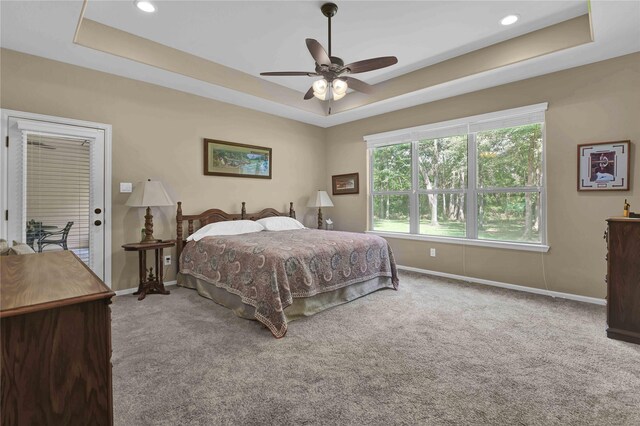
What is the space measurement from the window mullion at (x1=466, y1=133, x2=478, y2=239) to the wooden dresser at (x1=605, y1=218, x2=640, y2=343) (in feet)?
5.79

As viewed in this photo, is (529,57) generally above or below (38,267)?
above

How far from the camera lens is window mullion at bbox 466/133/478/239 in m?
4.27

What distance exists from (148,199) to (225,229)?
99 cm

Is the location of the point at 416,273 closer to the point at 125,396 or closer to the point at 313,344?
the point at 313,344

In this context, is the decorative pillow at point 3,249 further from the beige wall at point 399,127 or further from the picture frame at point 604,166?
the picture frame at point 604,166

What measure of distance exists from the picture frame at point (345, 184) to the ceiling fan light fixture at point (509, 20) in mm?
3060

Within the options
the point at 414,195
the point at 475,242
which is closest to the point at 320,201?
the point at 414,195

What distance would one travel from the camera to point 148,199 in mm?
3535

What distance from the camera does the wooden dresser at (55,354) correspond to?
0.85 meters

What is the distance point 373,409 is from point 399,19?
3.35 meters

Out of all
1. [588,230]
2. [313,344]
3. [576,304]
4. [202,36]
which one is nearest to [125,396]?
[313,344]

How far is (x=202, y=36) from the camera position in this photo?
3.37 metres

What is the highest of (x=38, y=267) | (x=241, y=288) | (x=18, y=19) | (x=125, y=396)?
(x=18, y=19)

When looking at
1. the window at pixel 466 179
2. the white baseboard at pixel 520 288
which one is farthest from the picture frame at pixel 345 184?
the white baseboard at pixel 520 288
